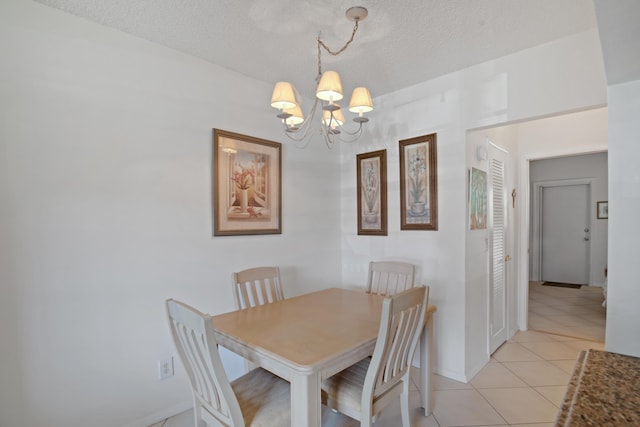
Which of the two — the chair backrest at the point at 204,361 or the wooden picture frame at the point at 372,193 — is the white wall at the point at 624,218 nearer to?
the chair backrest at the point at 204,361

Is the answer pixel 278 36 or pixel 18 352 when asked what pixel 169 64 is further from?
pixel 18 352

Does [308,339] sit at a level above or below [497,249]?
below

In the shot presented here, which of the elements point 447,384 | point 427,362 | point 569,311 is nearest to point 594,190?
point 569,311

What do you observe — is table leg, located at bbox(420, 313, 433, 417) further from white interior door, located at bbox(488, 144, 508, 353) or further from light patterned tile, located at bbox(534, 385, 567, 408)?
white interior door, located at bbox(488, 144, 508, 353)

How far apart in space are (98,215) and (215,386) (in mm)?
1248

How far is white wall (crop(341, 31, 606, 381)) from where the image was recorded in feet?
6.64

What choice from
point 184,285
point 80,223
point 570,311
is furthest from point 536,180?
point 80,223

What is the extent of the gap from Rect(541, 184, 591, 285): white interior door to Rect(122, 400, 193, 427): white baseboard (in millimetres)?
6862

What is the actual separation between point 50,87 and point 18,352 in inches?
55.6

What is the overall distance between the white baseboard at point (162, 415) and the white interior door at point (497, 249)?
264 centimetres

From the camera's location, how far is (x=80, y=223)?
1.77 meters

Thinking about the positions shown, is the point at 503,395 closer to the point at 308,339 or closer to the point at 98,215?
the point at 308,339

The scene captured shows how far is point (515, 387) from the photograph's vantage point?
237 cm

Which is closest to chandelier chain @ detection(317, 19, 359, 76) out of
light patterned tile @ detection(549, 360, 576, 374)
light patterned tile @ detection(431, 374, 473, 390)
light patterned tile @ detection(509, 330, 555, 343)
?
light patterned tile @ detection(431, 374, 473, 390)
